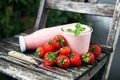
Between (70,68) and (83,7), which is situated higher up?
(83,7)

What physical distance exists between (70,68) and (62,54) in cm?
8

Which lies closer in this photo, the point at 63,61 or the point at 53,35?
the point at 63,61

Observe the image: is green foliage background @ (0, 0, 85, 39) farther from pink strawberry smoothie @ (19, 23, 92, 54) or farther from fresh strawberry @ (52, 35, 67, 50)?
fresh strawberry @ (52, 35, 67, 50)

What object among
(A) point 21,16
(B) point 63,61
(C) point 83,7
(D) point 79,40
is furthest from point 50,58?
(A) point 21,16

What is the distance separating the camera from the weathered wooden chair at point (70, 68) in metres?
1.17

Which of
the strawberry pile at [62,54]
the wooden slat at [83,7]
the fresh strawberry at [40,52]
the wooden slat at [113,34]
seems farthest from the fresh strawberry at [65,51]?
the wooden slat at [83,7]

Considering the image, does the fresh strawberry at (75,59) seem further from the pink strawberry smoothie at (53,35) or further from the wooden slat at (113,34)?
the wooden slat at (113,34)

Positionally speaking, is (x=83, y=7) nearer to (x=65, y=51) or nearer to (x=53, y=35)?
(x=53, y=35)

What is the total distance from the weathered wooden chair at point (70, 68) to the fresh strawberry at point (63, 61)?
25 millimetres

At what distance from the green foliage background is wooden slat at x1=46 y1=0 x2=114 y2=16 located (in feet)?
0.96

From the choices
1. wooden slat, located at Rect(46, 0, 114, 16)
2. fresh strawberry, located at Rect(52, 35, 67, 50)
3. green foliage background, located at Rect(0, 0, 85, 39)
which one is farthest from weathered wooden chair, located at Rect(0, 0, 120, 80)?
green foliage background, located at Rect(0, 0, 85, 39)

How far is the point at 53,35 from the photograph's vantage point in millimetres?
1450

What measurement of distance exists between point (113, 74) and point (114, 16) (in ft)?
1.85

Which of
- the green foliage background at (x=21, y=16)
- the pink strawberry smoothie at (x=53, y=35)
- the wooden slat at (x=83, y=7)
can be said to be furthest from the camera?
Result: the green foliage background at (x=21, y=16)
